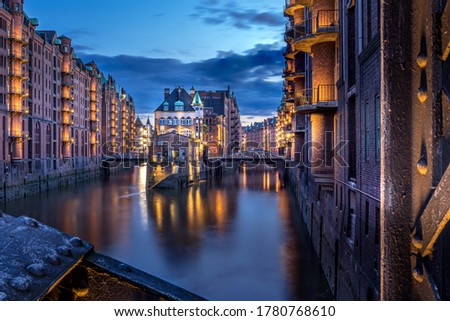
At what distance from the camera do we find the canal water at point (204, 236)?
2016 centimetres

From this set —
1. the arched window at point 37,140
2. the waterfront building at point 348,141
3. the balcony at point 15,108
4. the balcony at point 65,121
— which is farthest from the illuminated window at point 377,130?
the balcony at point 65,121

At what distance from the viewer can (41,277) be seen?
482 cm

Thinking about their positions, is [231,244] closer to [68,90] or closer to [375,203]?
[375,203]

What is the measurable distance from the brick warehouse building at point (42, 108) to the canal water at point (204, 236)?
5698 millimetres

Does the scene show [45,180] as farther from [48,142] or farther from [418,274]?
[418,274]

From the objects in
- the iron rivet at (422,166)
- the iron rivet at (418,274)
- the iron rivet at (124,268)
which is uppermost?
the iron rivet at (422,166)

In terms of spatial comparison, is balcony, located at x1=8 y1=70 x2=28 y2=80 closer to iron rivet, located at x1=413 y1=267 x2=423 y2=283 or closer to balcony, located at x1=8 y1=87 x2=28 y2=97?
balcony, located at x1=8 y1=87 x2=28 y2=97

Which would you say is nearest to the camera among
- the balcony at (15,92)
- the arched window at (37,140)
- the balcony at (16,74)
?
the balcony at (16,74)

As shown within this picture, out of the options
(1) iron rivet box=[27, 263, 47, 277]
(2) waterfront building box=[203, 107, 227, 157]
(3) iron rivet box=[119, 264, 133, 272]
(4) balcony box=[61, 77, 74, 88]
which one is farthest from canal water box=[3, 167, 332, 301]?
(2) waterfront building box=[203, 107, 227, 157]

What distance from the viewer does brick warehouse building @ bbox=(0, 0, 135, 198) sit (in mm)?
46844

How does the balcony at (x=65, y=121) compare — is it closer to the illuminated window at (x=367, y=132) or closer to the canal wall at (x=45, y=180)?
the canal wall at (x=45, y=180)

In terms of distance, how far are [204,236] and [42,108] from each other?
130 feet

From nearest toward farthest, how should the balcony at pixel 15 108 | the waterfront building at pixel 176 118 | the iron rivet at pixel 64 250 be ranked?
the iron rivet at pixel 64 250 < the balcony at pixel 15 108 < the waterfront building at pixel 176 118

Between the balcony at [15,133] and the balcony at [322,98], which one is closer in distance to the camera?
the balcony at [322,98]
